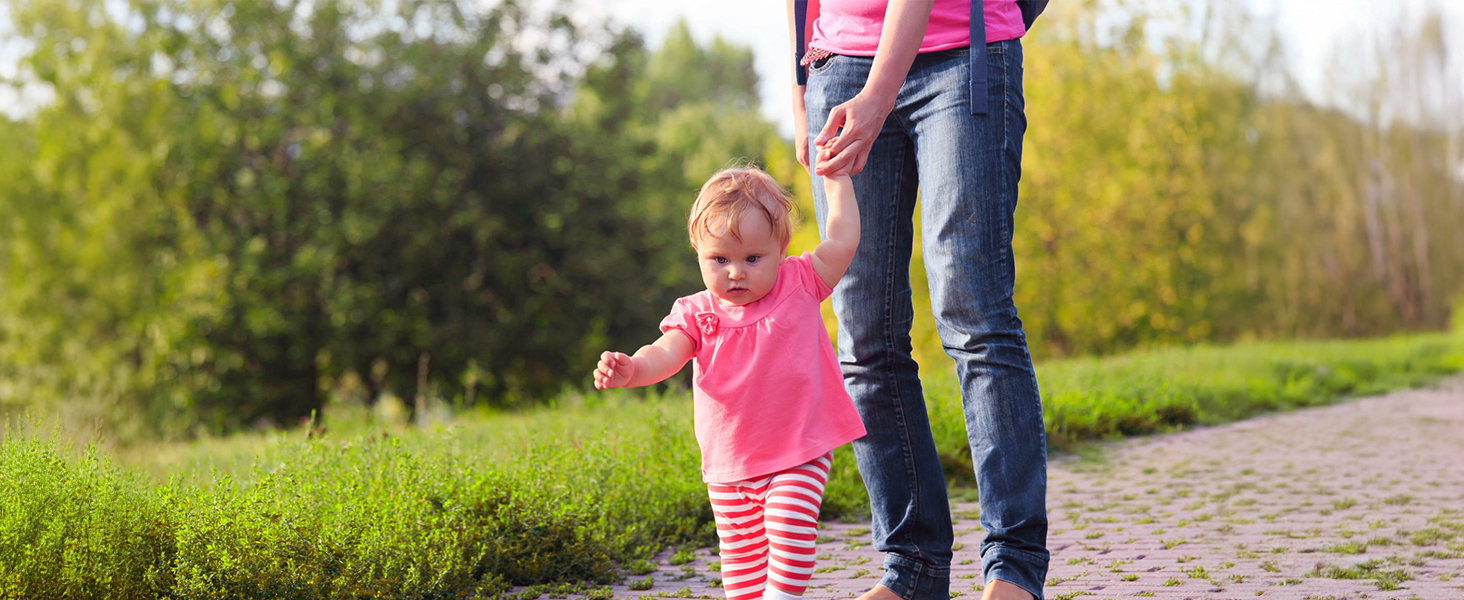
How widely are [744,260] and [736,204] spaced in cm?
12

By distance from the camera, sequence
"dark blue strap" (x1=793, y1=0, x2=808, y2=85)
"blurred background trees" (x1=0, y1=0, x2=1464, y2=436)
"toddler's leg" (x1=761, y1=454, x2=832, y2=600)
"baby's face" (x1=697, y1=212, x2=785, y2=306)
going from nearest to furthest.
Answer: "toddler's leg" (x1=761, y1=454, x2=832, y2=600) → "baby's face" (x1=697, y1=212, x2=785, y2=306) → "dark blue strap" (x1=793, y1=0, x2=808, y2=85) → "blurred background trees" (x1=0, y1=0, x2=1464, y2=436)

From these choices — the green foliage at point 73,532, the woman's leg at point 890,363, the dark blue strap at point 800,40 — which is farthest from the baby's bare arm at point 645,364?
the green foliage at point 73,532

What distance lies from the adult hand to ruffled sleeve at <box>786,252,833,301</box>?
225 mm

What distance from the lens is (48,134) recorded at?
19.1 m

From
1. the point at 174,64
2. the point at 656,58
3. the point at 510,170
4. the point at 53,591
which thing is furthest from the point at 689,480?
the point at 656,58

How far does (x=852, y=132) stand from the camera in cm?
248

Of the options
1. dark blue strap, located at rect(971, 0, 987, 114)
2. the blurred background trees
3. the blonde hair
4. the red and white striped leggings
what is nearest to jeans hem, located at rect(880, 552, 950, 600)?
the red and white striped leggings

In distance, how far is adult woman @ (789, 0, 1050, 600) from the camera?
246cm

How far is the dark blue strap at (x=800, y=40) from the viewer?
2.89m

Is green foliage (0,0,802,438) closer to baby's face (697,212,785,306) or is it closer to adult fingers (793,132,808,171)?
adult fingers (793,132,808,171)

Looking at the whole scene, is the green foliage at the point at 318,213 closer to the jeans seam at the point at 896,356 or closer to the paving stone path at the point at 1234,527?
the paving stone path at the point at 1234,527

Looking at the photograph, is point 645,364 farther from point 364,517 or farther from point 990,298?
point 364,517

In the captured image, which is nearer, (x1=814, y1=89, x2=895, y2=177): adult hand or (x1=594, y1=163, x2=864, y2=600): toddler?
(x1=594, y1=163, x2=864, y2=600): toddler

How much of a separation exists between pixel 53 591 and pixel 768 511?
173 centimetres
